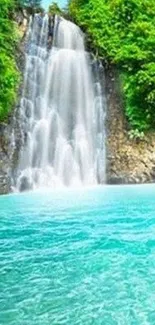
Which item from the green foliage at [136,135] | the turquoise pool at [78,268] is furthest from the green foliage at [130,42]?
the turquoise pool at [78,268]

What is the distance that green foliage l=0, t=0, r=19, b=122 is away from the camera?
482 inches

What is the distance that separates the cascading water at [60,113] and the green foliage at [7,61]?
96 cm

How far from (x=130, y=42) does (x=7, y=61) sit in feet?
14.2

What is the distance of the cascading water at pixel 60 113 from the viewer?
521 inches

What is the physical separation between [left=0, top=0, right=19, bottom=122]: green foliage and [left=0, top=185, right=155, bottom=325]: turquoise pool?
19.6 feet

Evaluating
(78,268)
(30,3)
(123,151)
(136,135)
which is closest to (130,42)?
(136,135)

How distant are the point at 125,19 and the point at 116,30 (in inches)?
22.0

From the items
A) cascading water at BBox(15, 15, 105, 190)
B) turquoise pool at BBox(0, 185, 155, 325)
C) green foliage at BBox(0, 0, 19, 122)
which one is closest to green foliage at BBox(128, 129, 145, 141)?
cascading water at BBox(15, 15, 105, 190)

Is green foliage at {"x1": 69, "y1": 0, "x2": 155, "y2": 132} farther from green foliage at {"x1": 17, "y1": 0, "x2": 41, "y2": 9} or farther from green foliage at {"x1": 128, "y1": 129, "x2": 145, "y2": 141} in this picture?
green foliage at {"x1": 17, "y1": 0, "x2": 41, "y2": 9}

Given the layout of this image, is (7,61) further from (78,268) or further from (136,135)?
(78,268)

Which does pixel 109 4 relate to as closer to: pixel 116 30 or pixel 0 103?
pixel 116 30

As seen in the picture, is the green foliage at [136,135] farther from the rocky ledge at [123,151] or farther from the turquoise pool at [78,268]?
the turquoise pool at [78,268]

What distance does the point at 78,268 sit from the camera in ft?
12.3

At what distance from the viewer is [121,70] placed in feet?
49.2
